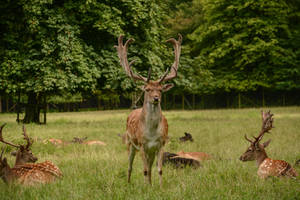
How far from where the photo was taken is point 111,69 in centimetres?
1411

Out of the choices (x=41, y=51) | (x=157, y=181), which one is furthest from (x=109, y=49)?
(x=157, y=181)

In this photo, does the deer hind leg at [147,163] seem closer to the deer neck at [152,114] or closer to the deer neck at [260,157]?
the deer neck at [152,114]

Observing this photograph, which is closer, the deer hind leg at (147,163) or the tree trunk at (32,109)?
the deer hind leg at (147,163)

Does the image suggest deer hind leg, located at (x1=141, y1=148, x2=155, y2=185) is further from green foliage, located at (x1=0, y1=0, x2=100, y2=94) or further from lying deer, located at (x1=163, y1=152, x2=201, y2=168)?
green foliage, located at (x1=0, y1=0, x2=100, y2=94)

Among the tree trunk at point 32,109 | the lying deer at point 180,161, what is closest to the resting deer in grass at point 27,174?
the lying deer at point 180,161

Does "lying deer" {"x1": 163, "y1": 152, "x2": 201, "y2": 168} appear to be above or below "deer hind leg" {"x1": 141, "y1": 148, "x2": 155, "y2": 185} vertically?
below

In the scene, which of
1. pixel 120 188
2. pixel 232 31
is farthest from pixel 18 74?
pixel 232 31

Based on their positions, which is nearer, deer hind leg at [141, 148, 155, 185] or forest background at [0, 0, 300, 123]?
deer hind leg at [141, 148, 155, 185]

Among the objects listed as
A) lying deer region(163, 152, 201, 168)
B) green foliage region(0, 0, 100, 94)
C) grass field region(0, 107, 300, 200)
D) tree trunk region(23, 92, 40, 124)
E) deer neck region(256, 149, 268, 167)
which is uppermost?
green foliage region(0, 0, 100, 94)

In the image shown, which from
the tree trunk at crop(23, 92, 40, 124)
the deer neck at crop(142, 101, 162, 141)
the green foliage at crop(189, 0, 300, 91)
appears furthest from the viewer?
the green foliage at crop(189, 0, 300, 91)

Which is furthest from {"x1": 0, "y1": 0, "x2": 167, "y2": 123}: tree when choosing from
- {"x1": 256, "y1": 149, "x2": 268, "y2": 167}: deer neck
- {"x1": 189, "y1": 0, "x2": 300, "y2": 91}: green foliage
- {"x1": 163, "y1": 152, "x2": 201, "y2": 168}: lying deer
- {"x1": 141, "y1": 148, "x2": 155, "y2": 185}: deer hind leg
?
{"x1": 189, "y1": 0, "x2": 300, "y2": 91}: green foliage

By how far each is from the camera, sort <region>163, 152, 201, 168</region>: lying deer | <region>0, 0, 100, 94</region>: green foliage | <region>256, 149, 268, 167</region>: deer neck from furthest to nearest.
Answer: <region>0, 0, 100, 94</region>: green foliage → <region>163, 152, 201, 168</region>: lying deer → <region>256, 149, 268, 167</region>: deer neck

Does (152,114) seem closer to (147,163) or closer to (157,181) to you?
(147,163)

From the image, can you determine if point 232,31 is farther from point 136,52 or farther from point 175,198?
point 175,198
